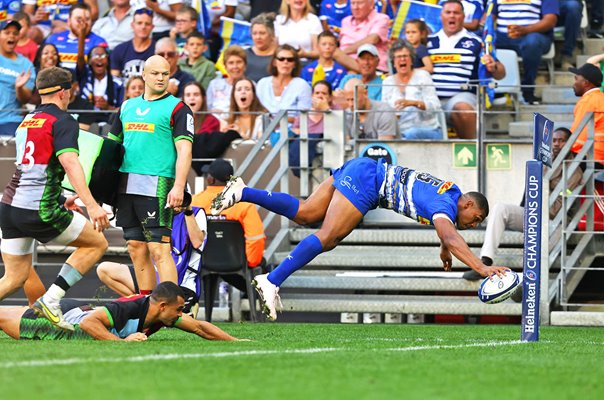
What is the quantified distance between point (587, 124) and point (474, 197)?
5.04 metres

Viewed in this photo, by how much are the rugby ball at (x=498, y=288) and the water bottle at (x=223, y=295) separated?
20.4 ft

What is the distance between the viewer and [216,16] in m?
19.6

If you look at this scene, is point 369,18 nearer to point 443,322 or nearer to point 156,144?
point 443,322

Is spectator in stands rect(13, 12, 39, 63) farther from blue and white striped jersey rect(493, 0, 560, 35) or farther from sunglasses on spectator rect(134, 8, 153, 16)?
blue and white striped jersey rect(493, 0, 560, 35)

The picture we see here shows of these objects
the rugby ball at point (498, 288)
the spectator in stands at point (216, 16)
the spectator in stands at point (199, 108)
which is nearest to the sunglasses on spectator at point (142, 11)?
the spectator in stands at point (216, 16)

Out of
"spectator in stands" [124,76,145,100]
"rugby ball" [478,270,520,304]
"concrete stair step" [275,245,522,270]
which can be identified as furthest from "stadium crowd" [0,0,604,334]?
"rugby ball" [478,270,520,304]

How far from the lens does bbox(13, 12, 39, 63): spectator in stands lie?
1905 centimetres

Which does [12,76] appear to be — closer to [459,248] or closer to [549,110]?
[549,110]

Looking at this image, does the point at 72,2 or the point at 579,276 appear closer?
the point at 579,276

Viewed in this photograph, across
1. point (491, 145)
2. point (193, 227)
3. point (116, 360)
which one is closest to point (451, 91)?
point (491, 145)

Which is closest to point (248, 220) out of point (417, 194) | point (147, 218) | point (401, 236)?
point (401, 236)

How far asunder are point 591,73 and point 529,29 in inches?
100.0

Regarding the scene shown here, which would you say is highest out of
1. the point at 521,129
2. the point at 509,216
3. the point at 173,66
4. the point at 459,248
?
the point at 173,66

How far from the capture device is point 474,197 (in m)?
10.7
